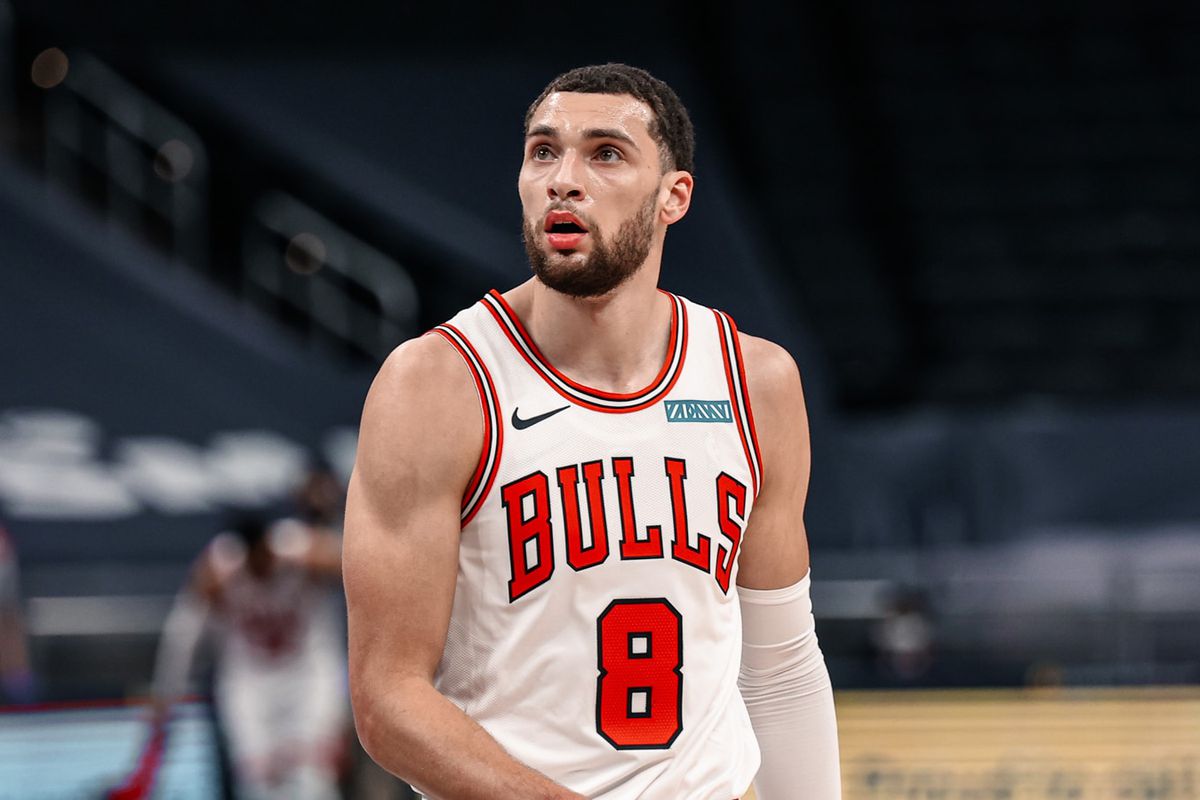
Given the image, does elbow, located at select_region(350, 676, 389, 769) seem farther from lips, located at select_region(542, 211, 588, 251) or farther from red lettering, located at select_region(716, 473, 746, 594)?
lips, located at select_region(542, 211, 588, 251)

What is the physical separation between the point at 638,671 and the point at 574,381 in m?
0.51

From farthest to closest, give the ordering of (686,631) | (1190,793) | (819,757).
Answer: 1. (1190,793)
2. (819,757)
3. (686,631)

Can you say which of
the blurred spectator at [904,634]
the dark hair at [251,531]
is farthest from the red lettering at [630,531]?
the blurred spectator at [904,634]

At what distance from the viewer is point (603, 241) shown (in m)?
2.88

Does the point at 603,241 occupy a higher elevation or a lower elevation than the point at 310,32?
lower

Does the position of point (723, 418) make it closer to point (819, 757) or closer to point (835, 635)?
point (819, 757)

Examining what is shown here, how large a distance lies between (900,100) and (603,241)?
13.5 m

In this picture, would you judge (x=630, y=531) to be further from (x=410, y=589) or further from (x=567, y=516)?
(x=410, y=589)

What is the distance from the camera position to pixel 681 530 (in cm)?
291

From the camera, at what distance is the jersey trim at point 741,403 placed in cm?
304

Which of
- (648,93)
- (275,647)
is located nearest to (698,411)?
(648,93)

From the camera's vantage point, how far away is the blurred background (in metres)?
13.6

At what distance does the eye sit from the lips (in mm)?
122

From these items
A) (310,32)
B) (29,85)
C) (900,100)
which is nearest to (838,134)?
(900,100)
